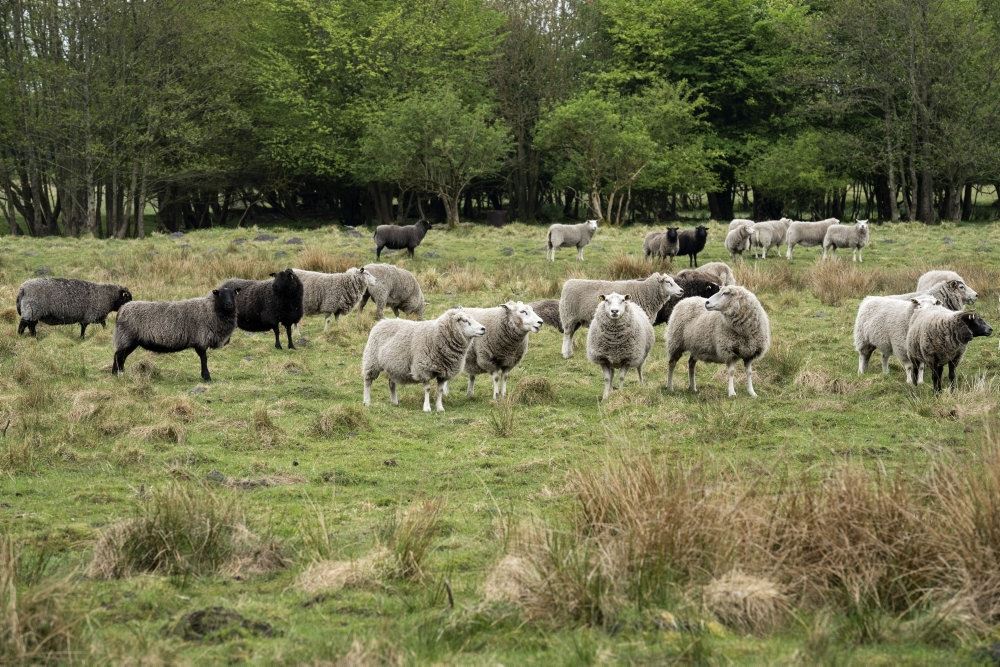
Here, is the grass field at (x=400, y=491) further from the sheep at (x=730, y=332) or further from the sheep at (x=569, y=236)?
the sheep at (x=569, y=236)

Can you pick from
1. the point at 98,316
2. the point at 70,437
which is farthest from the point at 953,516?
the point at 98,316

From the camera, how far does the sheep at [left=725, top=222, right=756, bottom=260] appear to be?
1103 inches

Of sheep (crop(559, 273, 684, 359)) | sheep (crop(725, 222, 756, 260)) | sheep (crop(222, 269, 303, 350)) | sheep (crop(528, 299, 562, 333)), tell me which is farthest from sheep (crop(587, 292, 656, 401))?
sheep (crop(725, 222, 756, 260))

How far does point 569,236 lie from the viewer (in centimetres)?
2784

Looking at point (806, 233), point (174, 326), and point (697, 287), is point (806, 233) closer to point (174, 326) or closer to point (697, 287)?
point (697, 287)

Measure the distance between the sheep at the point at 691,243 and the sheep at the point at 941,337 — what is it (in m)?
15.1

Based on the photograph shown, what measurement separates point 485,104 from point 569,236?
1692 cm

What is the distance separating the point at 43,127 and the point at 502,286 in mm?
25084

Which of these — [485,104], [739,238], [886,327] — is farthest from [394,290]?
[485,104]

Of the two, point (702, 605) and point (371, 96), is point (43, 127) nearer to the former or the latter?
point (371, 96)

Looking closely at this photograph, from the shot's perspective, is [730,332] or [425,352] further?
[730,332]

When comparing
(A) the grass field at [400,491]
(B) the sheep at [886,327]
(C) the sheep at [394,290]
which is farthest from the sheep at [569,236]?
(B) the sheep at [886,327]

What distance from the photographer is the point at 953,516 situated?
17.9 feet

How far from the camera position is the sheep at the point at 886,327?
12500 millimetres
